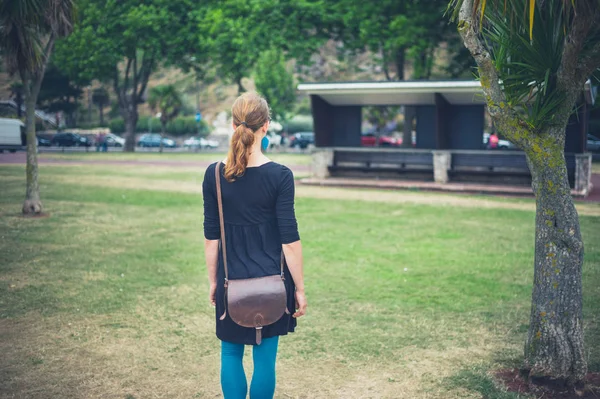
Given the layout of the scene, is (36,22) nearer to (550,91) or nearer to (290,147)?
(550,91)

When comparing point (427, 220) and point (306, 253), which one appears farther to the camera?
point (427, 220)

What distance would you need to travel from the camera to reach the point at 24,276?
804 centimetres

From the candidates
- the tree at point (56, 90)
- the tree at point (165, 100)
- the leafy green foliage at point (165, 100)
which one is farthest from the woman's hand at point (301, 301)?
the tree at point (56, 90)

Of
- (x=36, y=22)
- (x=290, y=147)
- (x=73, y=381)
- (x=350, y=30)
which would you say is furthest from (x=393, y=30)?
(x=290, y=147)


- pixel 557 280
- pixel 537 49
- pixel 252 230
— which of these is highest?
pixel 537 49

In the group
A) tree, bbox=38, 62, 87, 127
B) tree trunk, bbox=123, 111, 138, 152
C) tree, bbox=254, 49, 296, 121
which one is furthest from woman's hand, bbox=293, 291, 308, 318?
tree, bbox=38, 62, 87, 127

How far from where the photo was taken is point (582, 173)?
697 inches

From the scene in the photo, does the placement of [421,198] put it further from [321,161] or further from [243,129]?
[243,129]

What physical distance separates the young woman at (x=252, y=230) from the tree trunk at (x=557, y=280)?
2179 mm

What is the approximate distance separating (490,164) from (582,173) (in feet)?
9.33

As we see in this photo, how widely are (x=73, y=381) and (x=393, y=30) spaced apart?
25585 mm

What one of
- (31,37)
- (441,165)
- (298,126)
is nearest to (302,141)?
(298,126)

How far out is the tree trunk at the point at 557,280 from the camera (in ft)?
14.7

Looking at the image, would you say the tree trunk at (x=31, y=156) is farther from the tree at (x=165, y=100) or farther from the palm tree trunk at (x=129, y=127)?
the tree at (x=165, y=100)
